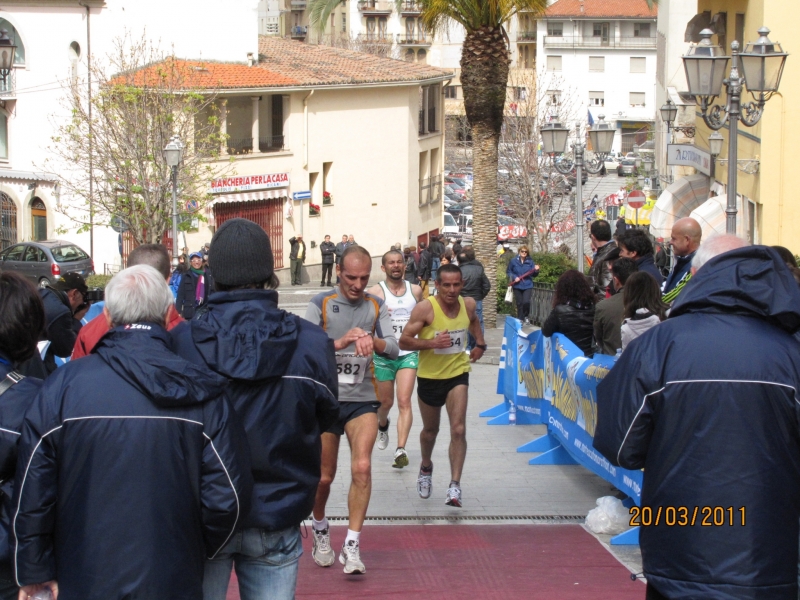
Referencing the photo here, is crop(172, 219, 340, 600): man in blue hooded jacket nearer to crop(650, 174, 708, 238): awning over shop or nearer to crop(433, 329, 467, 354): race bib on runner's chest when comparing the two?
crop(433, 329, 467, 354): race bib on runner's chest

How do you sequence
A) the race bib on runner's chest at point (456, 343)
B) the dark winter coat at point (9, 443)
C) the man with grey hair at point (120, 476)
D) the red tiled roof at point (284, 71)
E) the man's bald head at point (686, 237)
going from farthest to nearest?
the red tiled roof at point (284, 71), the man's bald head at point (686, 237), the race bib on runner's chest at point (456, 343), the dark winter coat at point (9, 443), the man with grey hair at point (120, 476)

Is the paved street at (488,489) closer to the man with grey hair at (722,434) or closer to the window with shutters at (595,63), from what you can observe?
the man with grey hair at (722,434)

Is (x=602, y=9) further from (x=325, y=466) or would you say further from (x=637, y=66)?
(x=325, y=466)

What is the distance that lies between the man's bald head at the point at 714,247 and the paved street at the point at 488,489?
295 cm

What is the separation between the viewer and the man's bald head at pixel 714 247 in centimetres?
422

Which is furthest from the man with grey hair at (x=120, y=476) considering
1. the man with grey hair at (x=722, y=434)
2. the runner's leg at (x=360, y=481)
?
the runner's leg at (x=360, y=481)

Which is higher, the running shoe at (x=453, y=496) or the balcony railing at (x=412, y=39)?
the balcony railing at (x=412, y=39)

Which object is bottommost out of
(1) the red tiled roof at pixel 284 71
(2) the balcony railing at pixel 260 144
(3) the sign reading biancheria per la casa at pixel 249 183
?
(3) the sign reading biancheria per la casa at pixel 249 183

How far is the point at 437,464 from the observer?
9719mm

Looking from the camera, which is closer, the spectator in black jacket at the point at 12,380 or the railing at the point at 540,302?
the spectator in black jacket at the point at 12,380

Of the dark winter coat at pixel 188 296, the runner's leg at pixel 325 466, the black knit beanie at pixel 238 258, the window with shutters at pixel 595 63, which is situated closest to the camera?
the black knit beanie at pixel 238 258

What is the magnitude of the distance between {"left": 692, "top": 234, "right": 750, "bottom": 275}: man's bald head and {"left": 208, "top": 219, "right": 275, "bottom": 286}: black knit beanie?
64.6 inches

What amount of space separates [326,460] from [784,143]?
646 inches

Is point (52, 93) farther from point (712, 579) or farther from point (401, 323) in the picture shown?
point (712, 579)
